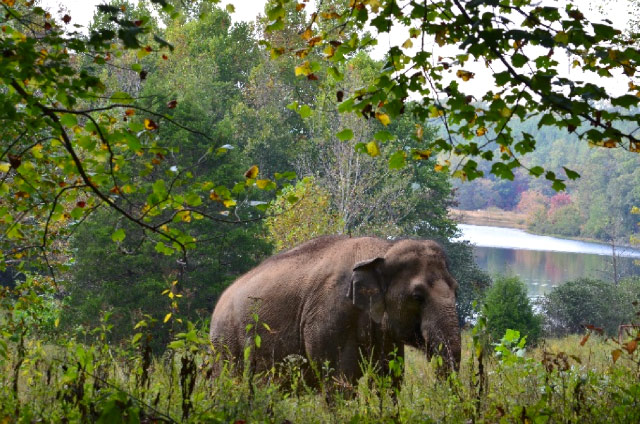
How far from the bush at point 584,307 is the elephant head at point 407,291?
2373 cm

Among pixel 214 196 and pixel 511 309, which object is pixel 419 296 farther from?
pixel 511 309

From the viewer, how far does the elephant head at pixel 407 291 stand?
7329 mm

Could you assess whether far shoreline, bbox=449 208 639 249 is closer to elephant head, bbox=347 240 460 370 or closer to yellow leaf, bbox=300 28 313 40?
elephant head, bbox=347 240 460 370

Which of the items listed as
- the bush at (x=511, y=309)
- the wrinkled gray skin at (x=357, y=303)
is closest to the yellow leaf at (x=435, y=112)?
the wrinkled gray skin at (x=357, y=303)

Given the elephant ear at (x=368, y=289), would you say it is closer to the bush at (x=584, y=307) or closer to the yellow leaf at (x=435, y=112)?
the yellow leaf at (x=435, y=112)

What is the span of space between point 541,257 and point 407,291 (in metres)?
77.0

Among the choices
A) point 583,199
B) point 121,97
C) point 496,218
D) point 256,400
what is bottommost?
point 256,400

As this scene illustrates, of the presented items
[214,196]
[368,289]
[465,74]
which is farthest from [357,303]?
[214,196]

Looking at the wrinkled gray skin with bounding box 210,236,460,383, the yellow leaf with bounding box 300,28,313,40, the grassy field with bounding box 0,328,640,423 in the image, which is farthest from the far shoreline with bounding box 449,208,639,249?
the grassy field with bounding box 0,328,640,423

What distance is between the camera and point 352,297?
7633 mm

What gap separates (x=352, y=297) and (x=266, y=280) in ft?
4.80

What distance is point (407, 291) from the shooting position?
24.7 feet

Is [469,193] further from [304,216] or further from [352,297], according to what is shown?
[352,297]

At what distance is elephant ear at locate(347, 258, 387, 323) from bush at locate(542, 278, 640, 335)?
2397 cm
